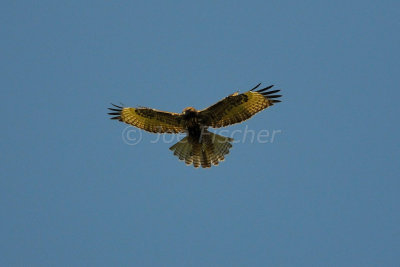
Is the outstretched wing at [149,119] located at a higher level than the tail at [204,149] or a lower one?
higher

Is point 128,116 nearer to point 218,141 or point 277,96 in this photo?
point 218,141

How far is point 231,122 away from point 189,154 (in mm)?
1573

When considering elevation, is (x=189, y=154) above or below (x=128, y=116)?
below

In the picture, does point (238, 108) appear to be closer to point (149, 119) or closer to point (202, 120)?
point (202, 120)

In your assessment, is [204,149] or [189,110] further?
[204,149]

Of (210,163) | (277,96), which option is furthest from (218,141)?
(277,96)

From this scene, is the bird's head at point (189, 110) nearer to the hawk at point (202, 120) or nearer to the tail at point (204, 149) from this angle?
the hawk at point (202, 120)

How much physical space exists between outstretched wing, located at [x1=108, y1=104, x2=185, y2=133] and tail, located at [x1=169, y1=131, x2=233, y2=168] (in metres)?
0.51

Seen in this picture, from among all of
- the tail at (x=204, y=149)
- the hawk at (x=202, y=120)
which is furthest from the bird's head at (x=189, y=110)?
the tail at (x=204, y=149)

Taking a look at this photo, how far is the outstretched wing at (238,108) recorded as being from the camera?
1568cm

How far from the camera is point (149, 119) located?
16.5 m

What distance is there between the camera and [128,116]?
1672cm

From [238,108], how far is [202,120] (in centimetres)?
95

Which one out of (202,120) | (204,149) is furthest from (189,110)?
(204,149)
